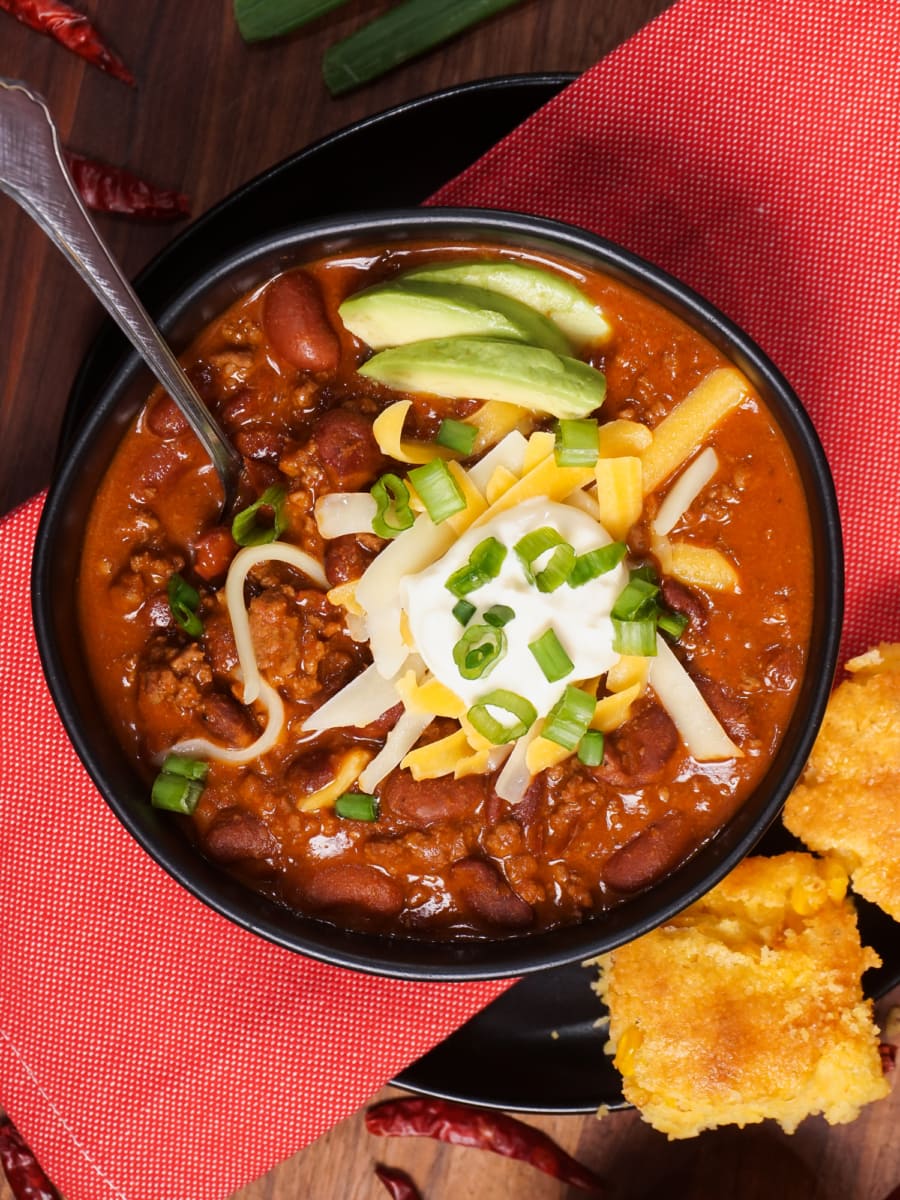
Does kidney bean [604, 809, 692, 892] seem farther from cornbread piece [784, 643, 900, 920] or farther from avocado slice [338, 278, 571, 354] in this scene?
avocado slice [338, 278, 571, 354]

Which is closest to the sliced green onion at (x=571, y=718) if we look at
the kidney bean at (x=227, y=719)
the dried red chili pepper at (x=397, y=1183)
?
the kidney bean at (x=227, y=719)

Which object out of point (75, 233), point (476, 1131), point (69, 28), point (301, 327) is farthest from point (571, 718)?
point (69, 28)

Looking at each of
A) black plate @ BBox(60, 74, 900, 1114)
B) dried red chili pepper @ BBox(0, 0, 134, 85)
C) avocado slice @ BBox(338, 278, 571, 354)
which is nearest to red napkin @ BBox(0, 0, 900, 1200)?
black plate @ BBox(60, 74, 900, 1114)

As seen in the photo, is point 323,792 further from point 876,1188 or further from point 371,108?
point 876,1188

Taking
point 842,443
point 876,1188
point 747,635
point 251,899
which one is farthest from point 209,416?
point 876,1188

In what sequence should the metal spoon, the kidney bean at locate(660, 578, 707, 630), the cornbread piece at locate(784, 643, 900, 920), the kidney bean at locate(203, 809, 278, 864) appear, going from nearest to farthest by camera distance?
1. the metal spoon
2. the kidney bean at locate(660, 578, 707, 630)
3. the kidney bean at locate(203, 809, 278, 864)
4. the cornbread piece at locate(784, 643, 900, 920)

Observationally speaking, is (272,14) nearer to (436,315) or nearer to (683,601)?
(436,315)
